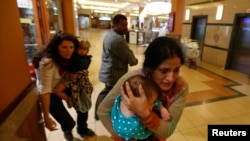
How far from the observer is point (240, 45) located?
18.0 ft

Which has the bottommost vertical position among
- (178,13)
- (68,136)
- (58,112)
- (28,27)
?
(68,136)

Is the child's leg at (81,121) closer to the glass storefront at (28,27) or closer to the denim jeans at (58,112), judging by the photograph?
the denim jeans at (58,112)

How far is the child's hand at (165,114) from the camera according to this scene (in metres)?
0.88

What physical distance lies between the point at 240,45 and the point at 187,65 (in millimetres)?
1768

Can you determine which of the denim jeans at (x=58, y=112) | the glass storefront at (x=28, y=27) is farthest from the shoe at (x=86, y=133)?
the glass storefront at (x=28, y=27)

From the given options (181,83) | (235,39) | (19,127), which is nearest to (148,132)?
(181,83)

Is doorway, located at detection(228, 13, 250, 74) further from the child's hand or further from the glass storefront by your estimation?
the glass storefront

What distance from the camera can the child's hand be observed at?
2.88ft

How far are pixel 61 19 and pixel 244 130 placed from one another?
472cm

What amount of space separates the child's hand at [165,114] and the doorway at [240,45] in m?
5.64

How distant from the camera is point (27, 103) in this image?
1.26 metres

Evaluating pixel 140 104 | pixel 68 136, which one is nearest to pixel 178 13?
pixel 68 136

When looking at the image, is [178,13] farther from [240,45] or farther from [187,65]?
[240,45]

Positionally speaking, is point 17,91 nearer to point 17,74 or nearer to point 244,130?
point 17,74
